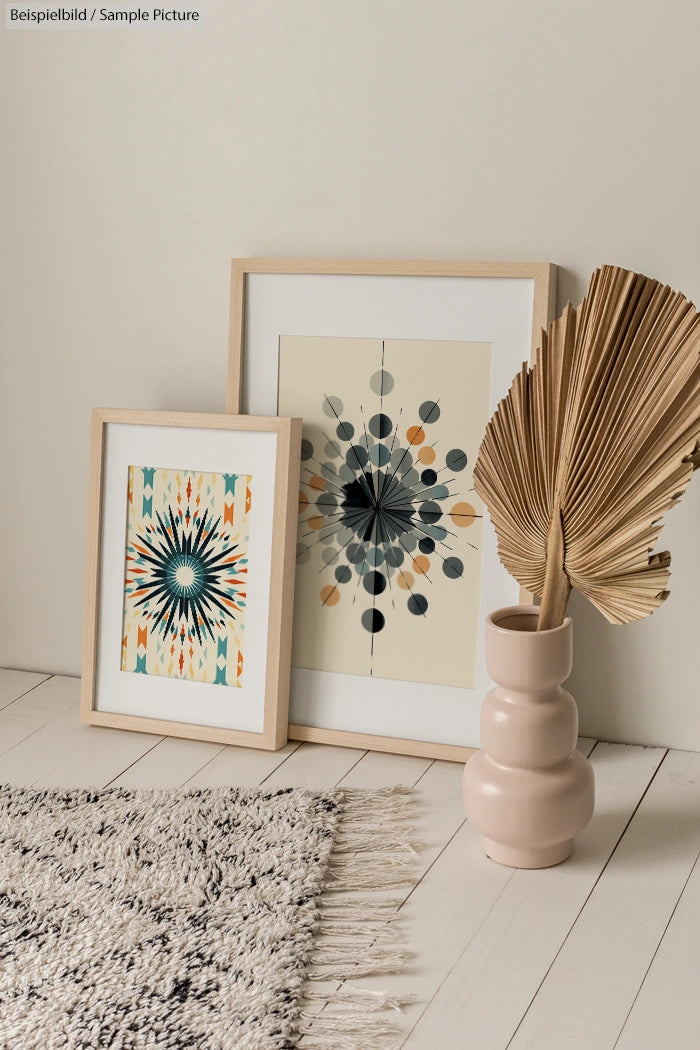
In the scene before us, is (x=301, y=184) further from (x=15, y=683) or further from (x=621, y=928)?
(x=621, y=928)

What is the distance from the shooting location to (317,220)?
177cm

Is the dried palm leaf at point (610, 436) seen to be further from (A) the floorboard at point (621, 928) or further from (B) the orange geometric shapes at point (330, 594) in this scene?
(B) the orange geometric shapes at point (330, 594)

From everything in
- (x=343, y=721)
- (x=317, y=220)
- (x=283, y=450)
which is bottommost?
(x=343, y=721)

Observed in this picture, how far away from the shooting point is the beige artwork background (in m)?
1.70

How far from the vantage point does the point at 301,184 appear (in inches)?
69.4

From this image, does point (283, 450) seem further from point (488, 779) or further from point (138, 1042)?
point (138, 1042)

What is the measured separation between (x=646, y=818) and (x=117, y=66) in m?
1.38

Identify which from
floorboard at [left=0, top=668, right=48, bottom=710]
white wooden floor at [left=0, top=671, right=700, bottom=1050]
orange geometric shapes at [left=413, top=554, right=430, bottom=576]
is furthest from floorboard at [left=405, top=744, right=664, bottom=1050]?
floorboard at [left=0, top=668, right=48, bottom=710]

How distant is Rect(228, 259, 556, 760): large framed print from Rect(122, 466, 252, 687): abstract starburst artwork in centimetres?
10

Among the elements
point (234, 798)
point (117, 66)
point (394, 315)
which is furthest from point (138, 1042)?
point (117, 66)

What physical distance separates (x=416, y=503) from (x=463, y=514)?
7cm

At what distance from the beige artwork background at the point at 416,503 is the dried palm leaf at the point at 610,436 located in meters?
0.29

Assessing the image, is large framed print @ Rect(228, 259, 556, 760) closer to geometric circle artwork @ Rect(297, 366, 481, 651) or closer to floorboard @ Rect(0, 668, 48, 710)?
geometric circle artwork @ Rect(297, 366, 481, 651)

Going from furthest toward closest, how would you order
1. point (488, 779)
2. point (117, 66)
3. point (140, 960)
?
point (117, 66) < point (488, 779) < point (140, 960)
